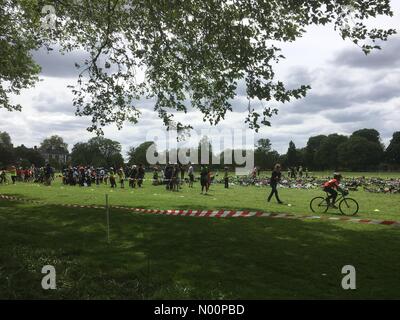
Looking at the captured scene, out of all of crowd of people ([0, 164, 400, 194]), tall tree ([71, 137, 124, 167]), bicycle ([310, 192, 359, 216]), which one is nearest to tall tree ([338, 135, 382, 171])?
tall tree ([71, 137, 124, 167])

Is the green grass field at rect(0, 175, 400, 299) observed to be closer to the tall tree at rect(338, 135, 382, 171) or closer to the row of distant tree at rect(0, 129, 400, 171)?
the row of distant tree at rect(0, 129, 400, 171)

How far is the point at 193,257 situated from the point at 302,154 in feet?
420

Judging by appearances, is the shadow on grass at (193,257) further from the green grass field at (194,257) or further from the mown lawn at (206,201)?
the mown lawn at (206,201)

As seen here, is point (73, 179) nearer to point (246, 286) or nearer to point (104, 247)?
point (104, 247)

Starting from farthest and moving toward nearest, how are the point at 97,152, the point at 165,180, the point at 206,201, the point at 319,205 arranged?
1. the point at 97,152
2. the point at 165,180
3. the point at 206,201
4. the point at 319,205

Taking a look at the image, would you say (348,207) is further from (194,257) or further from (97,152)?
(97,152)

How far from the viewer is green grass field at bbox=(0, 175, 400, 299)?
7426 millimetres

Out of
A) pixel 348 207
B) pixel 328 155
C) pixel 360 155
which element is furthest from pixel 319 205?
pixel 328 155

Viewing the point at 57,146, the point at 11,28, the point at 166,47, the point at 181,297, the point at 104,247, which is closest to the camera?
the point at 181,297

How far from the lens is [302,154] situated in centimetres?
13375

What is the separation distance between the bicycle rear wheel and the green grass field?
4.42m
